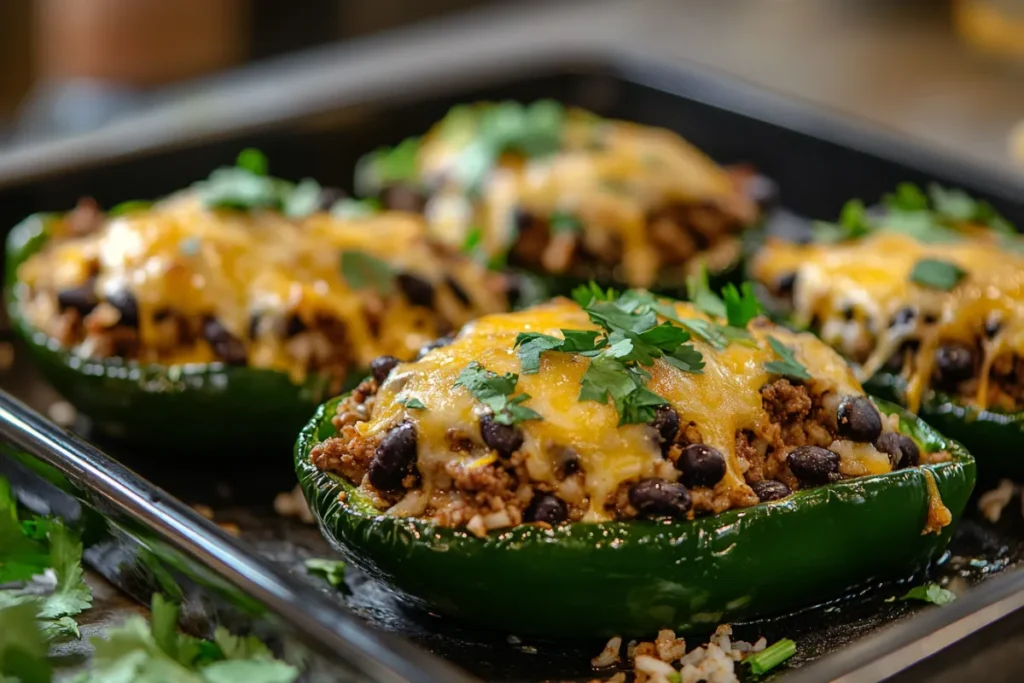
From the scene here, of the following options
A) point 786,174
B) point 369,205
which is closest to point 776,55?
point 786,174

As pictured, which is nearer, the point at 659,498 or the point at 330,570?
the point at 659,498

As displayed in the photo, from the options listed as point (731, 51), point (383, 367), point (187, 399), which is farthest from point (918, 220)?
point (731, 51)

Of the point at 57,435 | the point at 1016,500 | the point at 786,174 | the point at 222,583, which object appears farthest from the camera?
the point at 786,174

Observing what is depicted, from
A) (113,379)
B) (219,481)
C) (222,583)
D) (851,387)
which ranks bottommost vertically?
(219,481)

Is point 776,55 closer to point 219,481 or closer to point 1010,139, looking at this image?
point 1010,139

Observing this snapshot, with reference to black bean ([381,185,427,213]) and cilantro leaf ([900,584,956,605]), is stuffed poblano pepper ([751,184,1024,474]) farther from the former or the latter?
black bean ([381,185,427,213])

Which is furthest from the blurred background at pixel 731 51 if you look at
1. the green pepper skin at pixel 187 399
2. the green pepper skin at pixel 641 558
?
the green pepper skin at pixel 641 558

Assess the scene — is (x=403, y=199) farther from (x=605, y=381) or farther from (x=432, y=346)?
(x=605, y=381)
